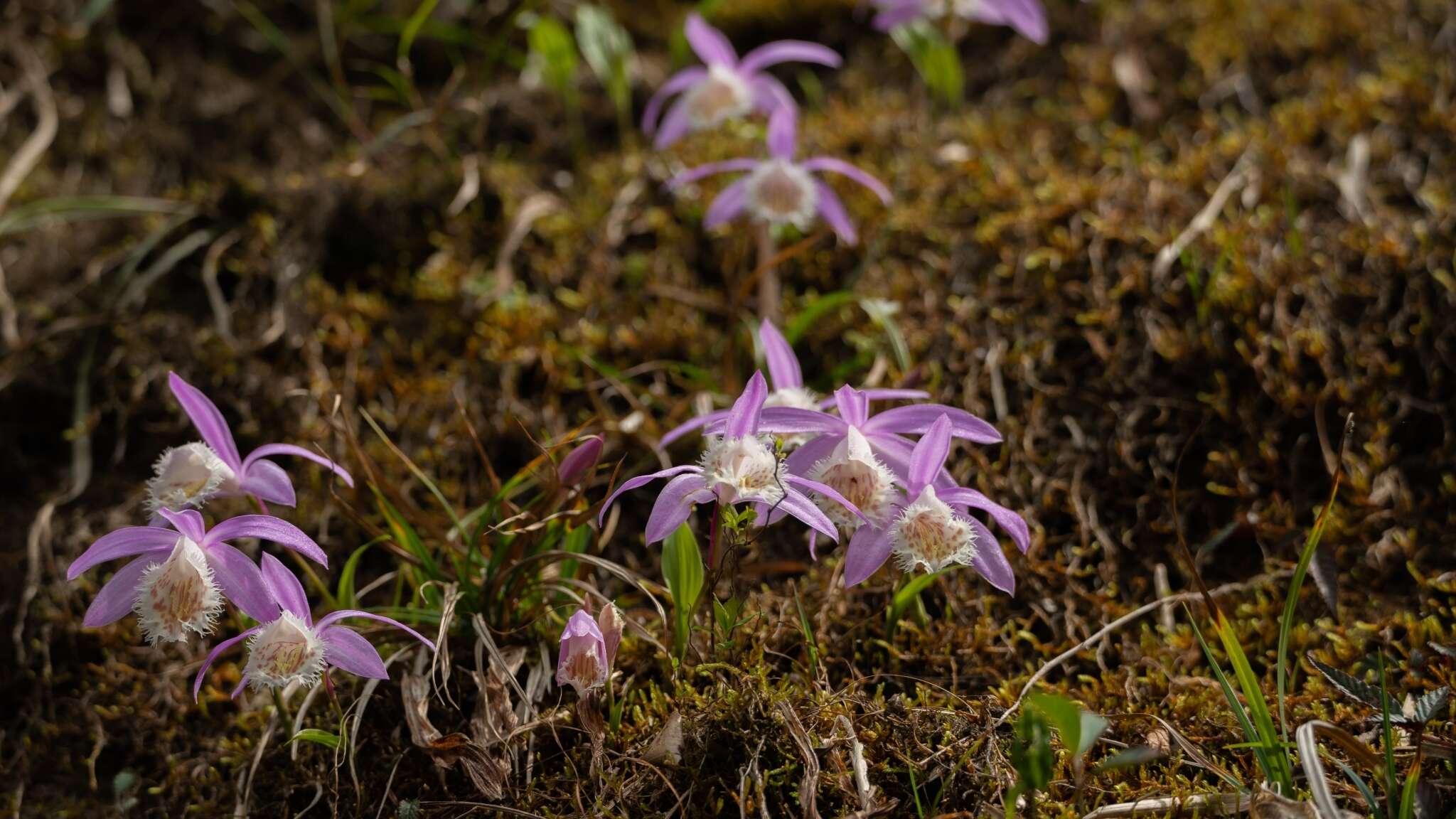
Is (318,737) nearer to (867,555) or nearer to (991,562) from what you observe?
(867,555)

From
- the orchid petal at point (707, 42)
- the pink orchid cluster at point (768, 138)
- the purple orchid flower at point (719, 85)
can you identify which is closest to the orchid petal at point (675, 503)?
the pink orchid cluster at point (768, 138)

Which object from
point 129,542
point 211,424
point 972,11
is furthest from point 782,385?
point 972,11

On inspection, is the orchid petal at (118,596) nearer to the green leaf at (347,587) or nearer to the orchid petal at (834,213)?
the green leaf at (347,587)

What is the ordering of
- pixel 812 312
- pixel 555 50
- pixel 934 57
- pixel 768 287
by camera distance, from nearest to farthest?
1. pixel 812 312
2. pixel 768 287
3. pixel 555 50
4. pixel 934 57

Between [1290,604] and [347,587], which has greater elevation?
[1290,604]

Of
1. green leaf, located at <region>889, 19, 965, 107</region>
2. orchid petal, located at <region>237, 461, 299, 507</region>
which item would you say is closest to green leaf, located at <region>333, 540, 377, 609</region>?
orchid petal, located at <region>237, 461, 299, 507</region>

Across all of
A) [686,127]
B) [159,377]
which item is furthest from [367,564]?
[686,127]

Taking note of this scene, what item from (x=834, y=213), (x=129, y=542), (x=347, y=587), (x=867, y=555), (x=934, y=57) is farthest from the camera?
(x=934, y=57)
